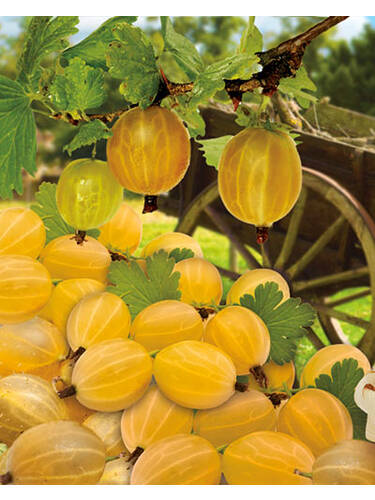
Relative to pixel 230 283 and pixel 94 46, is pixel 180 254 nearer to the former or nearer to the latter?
pixel 94 46

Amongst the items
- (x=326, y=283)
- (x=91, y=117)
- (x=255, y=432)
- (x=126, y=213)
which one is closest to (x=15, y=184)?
(x=91, y=117)

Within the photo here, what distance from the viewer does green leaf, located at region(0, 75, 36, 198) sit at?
1.68ft

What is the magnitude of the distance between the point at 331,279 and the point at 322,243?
12 centimetres

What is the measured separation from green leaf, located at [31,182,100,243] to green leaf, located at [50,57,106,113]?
24 cm

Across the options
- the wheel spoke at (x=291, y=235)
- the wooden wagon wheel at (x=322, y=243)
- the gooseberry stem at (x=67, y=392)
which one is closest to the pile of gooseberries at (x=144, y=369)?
the gooseberry stem at (x=67, y=392)

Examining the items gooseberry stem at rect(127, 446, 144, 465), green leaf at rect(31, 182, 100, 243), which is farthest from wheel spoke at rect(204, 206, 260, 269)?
A: gooseberry stem at rect(127, 446, 144, 465)

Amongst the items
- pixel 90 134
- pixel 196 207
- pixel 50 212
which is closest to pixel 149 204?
pixel 90 134

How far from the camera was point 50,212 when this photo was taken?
0.73 meters

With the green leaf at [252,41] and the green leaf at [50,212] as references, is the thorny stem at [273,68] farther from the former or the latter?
the green leaf at [50,212]

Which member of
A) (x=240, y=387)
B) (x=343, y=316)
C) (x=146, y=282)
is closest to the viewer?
(x=240, y=387)

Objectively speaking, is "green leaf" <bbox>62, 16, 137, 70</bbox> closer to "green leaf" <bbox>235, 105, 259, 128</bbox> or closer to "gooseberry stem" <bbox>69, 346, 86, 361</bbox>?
"green leaf" <bbox>235, 105, 259, 128</bbox>

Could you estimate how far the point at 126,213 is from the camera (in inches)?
28.4

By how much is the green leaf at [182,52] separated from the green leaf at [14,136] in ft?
0.44
